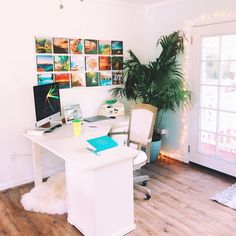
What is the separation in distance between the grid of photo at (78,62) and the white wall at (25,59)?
82 mm

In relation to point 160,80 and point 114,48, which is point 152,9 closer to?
point 114,48

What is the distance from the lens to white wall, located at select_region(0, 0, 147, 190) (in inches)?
122

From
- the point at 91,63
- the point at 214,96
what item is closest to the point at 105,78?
the point at 91,63

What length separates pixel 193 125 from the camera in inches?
150

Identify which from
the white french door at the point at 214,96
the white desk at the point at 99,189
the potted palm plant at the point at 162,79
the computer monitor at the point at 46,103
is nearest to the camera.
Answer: the white desk at the point at 99,189

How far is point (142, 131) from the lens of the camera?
124 inches

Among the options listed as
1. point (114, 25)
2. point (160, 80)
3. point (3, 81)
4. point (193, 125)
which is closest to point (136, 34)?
point (114, 25)

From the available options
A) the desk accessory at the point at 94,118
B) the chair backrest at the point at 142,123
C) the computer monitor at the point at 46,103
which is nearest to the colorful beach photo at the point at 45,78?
the computer monitor at the point at 46,103

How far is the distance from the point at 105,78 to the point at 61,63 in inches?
29.1

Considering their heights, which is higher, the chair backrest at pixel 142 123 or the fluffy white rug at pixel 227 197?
the chair backrest at pixel 142 123

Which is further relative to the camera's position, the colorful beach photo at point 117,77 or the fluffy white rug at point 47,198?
the colorful beach photo at point 117,77

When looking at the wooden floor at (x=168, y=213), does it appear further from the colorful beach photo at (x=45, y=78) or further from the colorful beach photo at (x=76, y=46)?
the colorful beach photo at (x=76, y=46)

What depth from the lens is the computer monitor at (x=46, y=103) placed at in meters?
2.88

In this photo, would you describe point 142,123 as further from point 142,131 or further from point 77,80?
point 77,80
